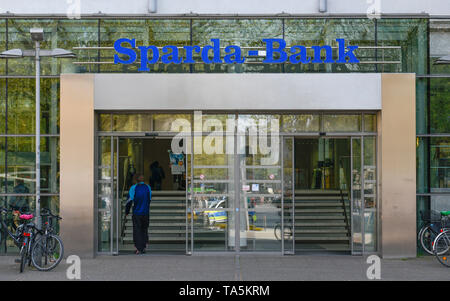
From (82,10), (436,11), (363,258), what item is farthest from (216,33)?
(363,258)

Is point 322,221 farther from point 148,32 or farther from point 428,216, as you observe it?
point 148,32

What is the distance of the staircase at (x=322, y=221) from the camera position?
1452 cm

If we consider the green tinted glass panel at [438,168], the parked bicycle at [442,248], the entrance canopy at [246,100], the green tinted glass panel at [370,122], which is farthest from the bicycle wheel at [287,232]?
the green tinted glass panel at [438,168]

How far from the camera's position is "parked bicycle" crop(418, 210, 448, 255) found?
41.0 feet

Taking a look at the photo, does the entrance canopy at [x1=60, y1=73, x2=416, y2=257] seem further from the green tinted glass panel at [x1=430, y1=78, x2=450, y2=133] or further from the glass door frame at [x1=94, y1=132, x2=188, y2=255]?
the green tinted glass panel at [x1=430, y1=78, x2=450, y2=133]

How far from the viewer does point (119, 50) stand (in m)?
12.5

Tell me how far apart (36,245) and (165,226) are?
4.72 metres

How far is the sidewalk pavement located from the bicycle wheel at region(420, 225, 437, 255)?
31 cm

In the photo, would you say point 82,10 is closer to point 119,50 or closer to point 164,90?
point 119,50

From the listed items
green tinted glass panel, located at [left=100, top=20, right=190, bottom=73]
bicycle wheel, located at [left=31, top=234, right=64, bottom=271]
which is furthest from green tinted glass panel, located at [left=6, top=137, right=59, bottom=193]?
green tinted glass panel, located at [left=100, top=20, right=190, bottom=73]

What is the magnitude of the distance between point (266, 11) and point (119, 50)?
360cm

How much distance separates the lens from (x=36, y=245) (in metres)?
10.8

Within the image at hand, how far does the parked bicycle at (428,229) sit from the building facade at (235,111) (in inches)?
10.0

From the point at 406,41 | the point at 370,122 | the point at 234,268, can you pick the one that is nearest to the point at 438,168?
the point at 370,122
